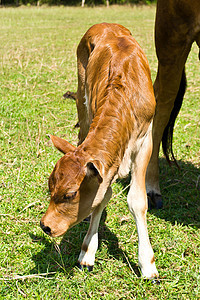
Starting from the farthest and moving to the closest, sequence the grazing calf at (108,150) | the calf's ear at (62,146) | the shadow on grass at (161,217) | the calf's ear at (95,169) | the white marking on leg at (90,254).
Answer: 1. the shadow on grass at (161,217)
2. the white marking on leg at (90,254)
3. the calf's ear at (62,146)
4. the grazing calf at (108,150)
5. the calf's ear at (95,169)

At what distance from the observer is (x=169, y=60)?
354 centimetres

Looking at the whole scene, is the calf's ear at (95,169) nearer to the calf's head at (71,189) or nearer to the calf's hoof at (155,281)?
the calf's head at (71,189)

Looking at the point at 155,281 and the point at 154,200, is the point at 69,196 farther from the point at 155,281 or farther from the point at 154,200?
the point at 154,200

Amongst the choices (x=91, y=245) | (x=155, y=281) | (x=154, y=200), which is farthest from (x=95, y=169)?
(x=154, y=200)

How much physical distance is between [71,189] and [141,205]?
2.66ft

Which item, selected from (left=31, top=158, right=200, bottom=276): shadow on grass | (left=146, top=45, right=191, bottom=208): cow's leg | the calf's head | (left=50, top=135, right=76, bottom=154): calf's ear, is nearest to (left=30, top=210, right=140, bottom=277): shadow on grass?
(left=31, top=158, right=200, bottom=276): shadow on grass

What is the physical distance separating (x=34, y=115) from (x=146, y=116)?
3.47 meters

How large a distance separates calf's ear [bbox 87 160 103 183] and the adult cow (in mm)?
1674

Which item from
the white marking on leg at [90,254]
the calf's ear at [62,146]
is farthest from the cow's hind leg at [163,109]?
the calf's ear at [62,146]

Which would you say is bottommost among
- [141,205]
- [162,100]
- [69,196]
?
[141,205]

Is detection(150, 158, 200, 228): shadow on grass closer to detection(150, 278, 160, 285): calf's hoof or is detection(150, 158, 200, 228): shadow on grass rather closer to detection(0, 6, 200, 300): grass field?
detection(0, 6, 200, 300): grass field

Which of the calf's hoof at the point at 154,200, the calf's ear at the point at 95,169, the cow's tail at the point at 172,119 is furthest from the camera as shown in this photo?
the cow's tail at the point at 172,119

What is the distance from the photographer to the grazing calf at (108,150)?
2.40m

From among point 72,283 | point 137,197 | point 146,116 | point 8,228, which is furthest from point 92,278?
point 146,116
